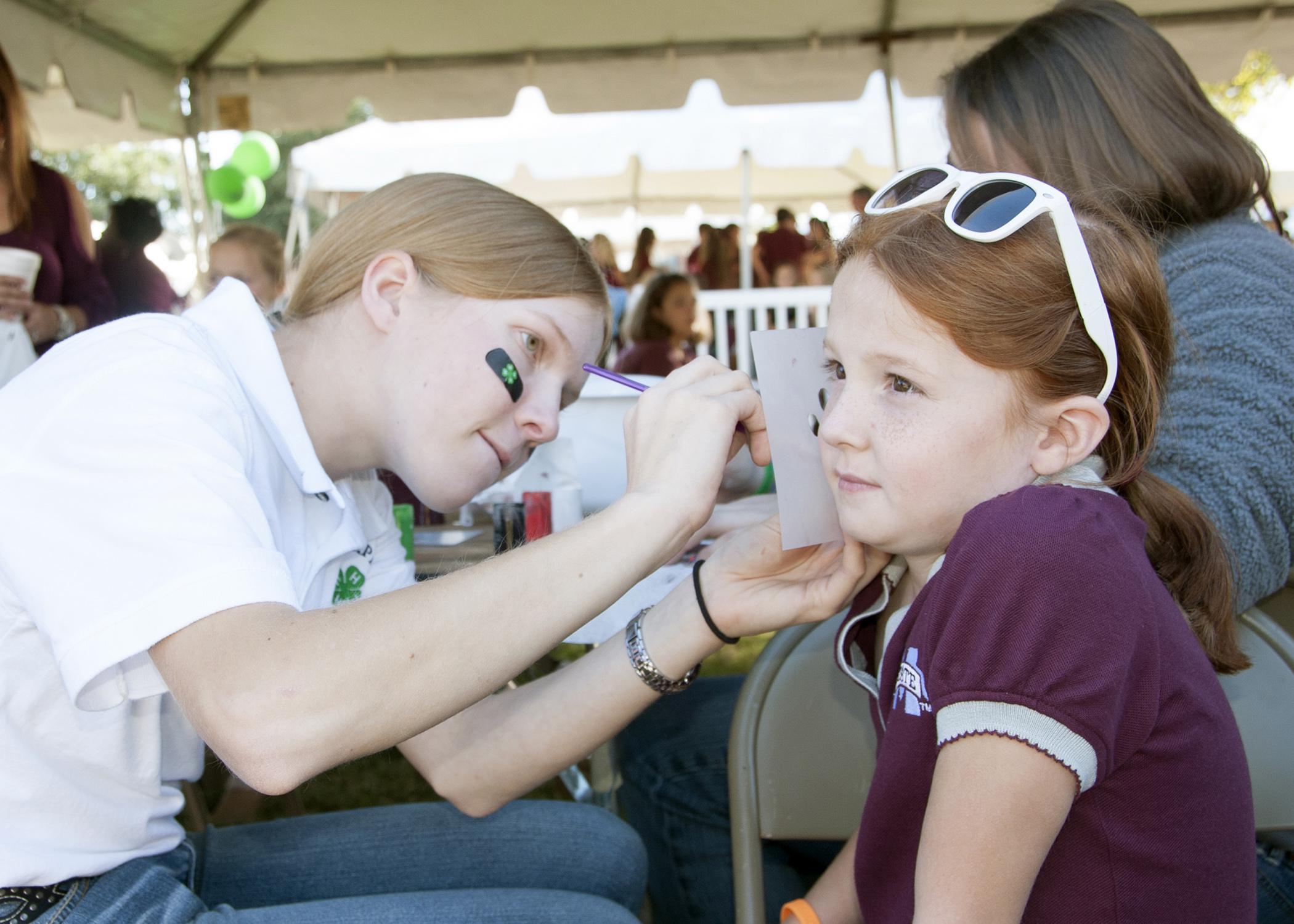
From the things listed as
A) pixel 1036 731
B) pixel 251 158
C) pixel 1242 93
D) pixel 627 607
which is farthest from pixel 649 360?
pixel 1242 93

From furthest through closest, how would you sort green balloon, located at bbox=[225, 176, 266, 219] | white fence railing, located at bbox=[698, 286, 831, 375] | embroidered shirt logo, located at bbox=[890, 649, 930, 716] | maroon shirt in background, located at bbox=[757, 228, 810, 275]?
maroon shirt in background, located at bbox=[757, 228, 810, 275] → green balloon, located at bbox=[225, 176, 266, 219] → white fence railing, located at bbox=[698, 286, 831, 375] → embroidered shirt logo, located at bbox=[890, 649, 930, 716]

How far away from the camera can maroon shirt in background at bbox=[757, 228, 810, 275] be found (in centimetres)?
778

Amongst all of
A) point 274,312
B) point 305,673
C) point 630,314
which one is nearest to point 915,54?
point 630,314

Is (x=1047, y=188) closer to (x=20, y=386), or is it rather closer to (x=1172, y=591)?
(x=1172, y=591)

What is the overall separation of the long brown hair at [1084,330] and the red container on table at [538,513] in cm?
89

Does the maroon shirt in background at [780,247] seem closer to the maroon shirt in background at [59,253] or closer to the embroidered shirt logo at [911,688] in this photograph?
the maroon shirt in background at [59,253]

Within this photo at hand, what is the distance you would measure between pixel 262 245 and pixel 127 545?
386 cm

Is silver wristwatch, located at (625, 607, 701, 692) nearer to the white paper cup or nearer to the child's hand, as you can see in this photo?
the child's hand

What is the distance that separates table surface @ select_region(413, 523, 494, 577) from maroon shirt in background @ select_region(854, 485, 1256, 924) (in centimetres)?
94

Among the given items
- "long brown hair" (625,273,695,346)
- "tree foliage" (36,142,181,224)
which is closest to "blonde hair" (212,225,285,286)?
"long brown hair" (625,273,695,346)

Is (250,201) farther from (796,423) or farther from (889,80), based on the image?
(796,423)

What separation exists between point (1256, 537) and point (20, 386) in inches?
52.0

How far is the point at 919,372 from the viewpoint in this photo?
37.6 inches

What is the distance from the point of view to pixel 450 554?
183cm
